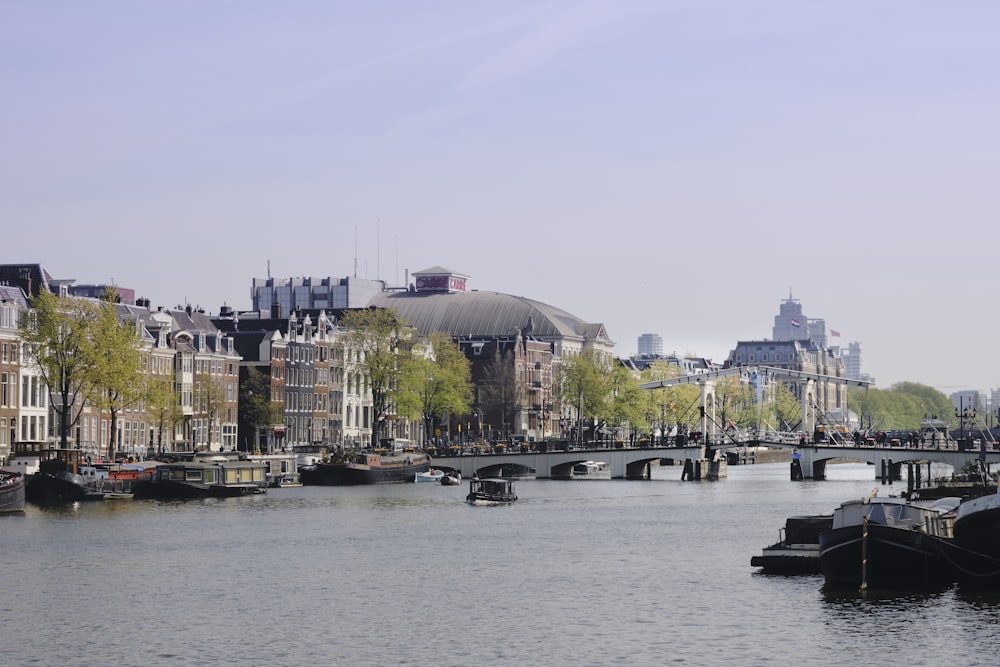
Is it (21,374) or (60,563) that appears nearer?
(60,563)

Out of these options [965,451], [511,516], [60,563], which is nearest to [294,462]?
[511,516]

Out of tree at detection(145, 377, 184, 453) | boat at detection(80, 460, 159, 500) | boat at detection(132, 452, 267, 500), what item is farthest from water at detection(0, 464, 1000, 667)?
tree at detection(145, 377, 184, 453)

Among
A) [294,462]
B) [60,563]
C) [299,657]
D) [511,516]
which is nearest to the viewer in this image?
[299,657]

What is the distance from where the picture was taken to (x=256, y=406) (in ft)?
566

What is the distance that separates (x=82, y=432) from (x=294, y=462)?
747 inches

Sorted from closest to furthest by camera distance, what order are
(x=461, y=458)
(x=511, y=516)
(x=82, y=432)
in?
(x=511, y=516), (x=82, y=432), (x=461, y=458)

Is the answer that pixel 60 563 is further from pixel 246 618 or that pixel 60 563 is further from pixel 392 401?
pixel 392 401

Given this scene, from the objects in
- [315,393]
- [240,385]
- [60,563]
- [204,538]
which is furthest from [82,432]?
[60,563]

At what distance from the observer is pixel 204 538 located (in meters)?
89.8

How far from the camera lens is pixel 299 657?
52.0 meters

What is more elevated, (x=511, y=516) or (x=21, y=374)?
(x=21, y=374)

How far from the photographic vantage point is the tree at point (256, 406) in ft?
566

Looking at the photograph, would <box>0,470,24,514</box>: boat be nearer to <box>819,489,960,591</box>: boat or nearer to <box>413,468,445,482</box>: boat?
<box>819,489,960,591</box>: boat

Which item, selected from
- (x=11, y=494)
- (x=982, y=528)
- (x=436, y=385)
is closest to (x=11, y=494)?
(x=11, y=494)
